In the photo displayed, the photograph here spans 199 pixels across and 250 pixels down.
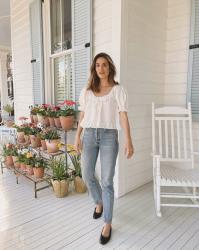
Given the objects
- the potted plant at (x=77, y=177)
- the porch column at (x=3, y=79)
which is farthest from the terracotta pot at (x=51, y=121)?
the porch column at (x=3, y=79)

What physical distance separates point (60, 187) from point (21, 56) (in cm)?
276

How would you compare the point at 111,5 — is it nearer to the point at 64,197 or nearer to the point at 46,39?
the point at 46,39

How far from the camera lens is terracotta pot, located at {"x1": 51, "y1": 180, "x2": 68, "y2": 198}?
2439mm

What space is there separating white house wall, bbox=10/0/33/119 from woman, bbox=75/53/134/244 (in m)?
2.49

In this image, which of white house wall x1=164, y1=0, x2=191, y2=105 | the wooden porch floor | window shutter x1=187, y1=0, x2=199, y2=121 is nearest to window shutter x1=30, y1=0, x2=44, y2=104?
the wooden porch floor

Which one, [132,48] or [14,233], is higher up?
[132,48]

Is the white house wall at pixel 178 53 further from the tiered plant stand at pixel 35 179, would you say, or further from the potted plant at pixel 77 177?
the tiered plant stand at pixel 35 179

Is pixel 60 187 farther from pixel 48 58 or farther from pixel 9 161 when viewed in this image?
pixel 48 58

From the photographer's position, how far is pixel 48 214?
2.14 metres

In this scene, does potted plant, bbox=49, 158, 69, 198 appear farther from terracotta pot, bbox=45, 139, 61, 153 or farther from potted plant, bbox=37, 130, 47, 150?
potted plant, bbox=37, 130, 47, 150

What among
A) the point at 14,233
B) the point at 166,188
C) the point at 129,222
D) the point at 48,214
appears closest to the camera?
the point at 14,233

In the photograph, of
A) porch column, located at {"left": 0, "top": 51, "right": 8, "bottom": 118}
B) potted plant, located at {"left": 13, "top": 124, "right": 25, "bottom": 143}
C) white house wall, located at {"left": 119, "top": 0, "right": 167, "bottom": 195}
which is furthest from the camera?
porch column, located at {"left": 0, "top": 51, "right": 8, "bottom": 118}

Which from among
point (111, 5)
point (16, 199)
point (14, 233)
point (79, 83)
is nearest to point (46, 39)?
point (79, 83)

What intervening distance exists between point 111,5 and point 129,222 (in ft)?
7.24
